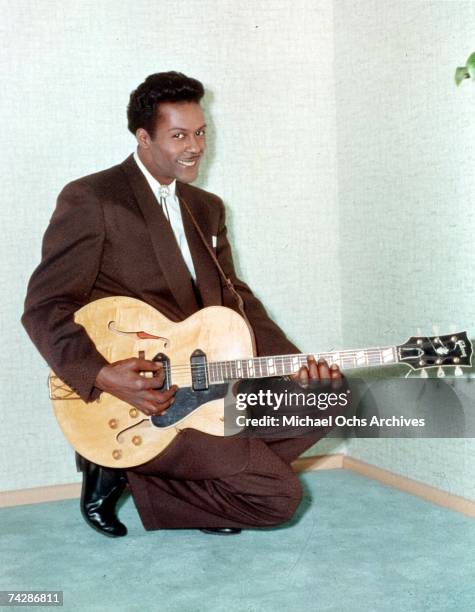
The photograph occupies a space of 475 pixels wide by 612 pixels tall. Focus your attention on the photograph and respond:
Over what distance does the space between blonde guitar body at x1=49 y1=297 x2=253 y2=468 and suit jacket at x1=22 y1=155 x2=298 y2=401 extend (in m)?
0.07

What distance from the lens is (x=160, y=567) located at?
2.52 meters

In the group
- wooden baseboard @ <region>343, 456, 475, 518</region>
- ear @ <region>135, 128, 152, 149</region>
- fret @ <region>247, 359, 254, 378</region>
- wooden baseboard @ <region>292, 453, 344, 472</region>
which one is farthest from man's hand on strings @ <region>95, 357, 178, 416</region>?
wooden baseboard @ <region>292, 453, 344, 472</region>

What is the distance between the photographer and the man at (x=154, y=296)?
8.46ft

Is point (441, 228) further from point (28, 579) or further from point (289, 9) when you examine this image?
point (28, 579)

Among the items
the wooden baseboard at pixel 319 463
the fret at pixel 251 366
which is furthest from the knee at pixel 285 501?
the wooden baseboard at pixel 319 463

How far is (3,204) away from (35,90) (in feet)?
1.59

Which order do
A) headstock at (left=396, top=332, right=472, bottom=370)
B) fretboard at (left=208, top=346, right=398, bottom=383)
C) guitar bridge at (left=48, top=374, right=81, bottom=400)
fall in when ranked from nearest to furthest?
headstock at (left=396, top=332, right=472, bottom=370) → fretboard at (left=208, top=346, right=398, bottom=383) → guitar bridge at (left=48, top=374, right=81, bottom=400)

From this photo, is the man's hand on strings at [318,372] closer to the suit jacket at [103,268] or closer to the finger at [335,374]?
the finger at [335,374]

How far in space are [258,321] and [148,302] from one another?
1.60ft

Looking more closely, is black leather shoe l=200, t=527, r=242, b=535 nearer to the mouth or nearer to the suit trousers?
the suit trousers

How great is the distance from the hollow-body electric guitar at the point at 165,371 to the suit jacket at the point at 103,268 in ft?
0.23

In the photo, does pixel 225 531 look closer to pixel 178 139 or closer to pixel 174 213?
pixel 174 213

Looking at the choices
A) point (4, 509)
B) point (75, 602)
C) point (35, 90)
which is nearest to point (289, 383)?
point (75, 602)

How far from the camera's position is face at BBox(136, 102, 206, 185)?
9.21 feet
